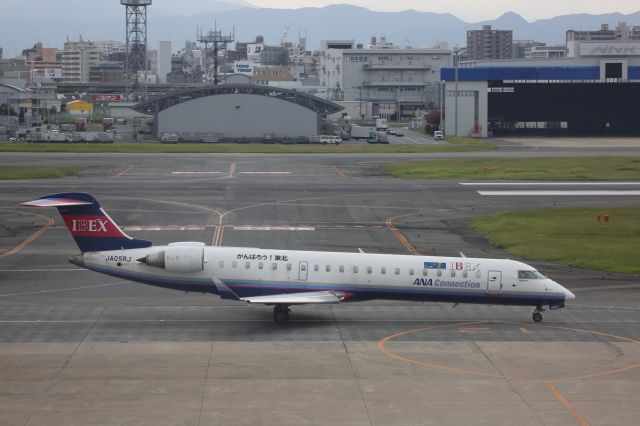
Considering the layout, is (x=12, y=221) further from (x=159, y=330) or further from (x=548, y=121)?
(x=548, y=121)

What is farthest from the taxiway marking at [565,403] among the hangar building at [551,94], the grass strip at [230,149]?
the hangar building at [551,94]

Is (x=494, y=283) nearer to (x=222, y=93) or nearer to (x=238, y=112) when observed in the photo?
(x=238, y=112)

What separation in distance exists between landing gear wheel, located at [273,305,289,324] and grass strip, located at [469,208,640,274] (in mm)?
20747

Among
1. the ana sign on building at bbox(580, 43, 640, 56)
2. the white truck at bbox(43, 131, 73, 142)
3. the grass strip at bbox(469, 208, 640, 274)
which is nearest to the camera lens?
the grass strip at bbox(469, 208, 640, 274)

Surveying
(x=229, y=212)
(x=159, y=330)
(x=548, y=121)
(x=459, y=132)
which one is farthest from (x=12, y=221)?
(x=548, y=121)

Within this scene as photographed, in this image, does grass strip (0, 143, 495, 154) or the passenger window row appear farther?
grass strip (0, 143, 495, 154)

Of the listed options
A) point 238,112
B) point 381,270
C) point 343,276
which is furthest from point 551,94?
point 343,276

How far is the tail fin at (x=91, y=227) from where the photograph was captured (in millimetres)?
40938

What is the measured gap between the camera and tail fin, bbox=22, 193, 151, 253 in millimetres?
40938

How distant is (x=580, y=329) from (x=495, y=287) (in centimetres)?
400

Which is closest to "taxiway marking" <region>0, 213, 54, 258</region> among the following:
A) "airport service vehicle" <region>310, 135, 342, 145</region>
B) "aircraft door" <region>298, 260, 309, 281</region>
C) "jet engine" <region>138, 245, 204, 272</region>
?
"jet engine" <region>138, 245, 204, 272</region>

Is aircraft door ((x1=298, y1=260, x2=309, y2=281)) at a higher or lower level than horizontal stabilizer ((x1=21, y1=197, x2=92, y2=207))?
lower

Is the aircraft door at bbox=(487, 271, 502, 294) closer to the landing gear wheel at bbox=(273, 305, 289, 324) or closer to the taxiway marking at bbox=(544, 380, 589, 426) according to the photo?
the taxiway marking at bbox=(544, 380, 589, 426)

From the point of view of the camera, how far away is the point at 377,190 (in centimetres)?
8669
